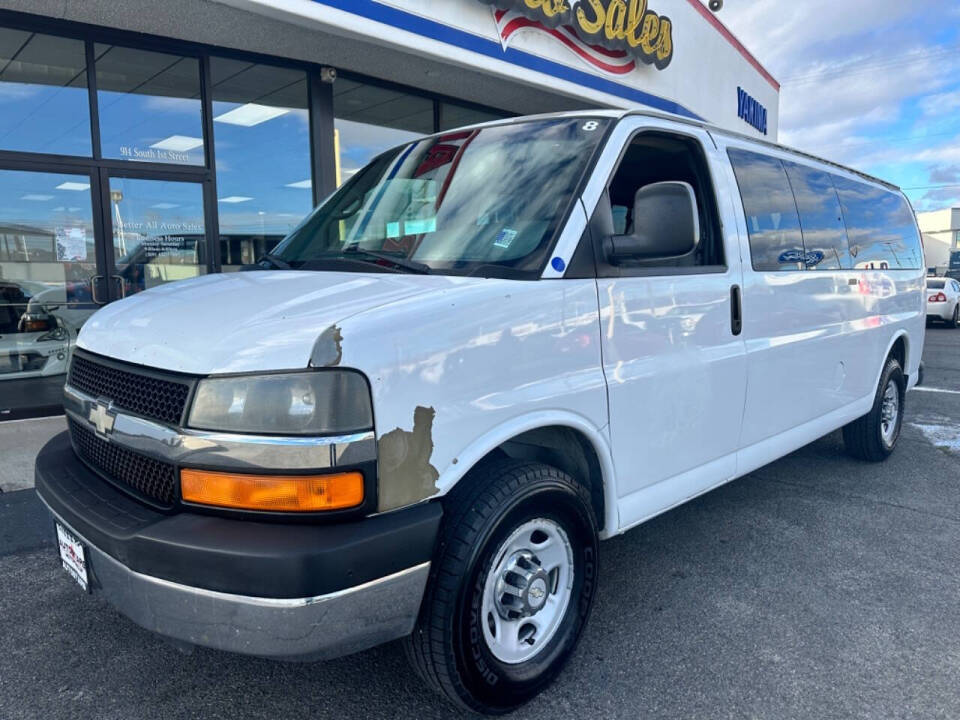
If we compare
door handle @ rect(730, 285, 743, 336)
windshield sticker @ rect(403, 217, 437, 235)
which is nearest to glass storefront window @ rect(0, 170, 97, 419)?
windshield sticker @ rect(403, 217, 437, 235)

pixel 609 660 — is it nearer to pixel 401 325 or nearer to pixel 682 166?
pixel 401 325

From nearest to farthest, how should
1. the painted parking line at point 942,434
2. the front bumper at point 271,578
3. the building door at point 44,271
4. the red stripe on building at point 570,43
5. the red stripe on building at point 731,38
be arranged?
the front bumper at point 271,578, the painted parking line at point 942,434, the building door at point 44,271, the red stripe on building at point 570,43, the red stripe on building at point 731,38

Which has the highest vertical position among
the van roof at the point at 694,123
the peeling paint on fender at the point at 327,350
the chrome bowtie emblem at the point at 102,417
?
the van roof at the point at 694,123

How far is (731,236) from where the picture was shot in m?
3.35

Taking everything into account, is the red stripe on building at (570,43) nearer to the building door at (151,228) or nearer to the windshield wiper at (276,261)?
the building door at (151,228)

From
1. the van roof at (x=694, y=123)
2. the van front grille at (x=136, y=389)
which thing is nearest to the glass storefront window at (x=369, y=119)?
the van roof at (x=694, y=123)

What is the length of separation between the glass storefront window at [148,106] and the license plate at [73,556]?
19.2 ft

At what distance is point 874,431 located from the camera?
5191 mm

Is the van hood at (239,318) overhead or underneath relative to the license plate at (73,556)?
overhead

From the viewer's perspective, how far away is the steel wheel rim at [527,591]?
235cm

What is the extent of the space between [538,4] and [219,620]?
8.48 meters

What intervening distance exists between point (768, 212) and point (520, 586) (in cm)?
247

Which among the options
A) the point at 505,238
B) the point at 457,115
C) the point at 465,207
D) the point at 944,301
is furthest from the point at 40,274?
the point at 944,301

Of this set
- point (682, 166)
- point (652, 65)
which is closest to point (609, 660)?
point (682, 166)
